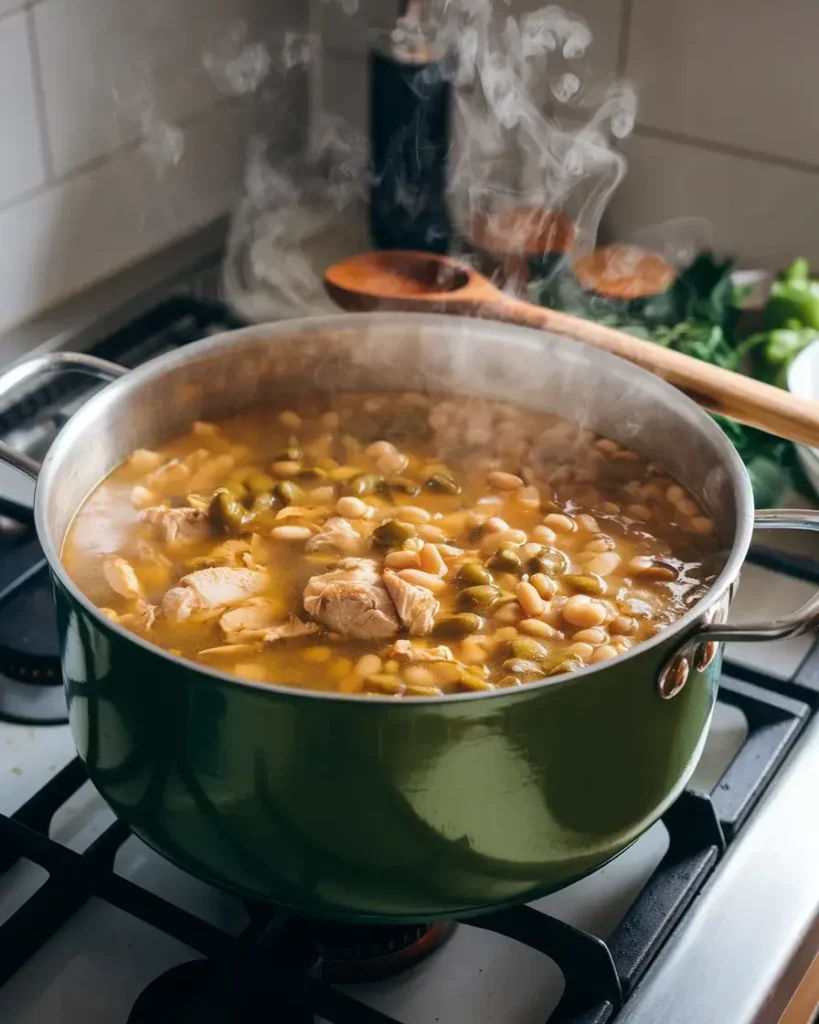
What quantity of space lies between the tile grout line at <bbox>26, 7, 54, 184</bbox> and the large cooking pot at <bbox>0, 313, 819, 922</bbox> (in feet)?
2.30

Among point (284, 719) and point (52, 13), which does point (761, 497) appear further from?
point (52, 13)

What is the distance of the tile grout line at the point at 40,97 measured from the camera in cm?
139

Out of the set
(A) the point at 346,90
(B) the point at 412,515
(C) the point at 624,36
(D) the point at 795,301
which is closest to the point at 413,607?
(B) the point at 412,515

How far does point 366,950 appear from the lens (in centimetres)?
87

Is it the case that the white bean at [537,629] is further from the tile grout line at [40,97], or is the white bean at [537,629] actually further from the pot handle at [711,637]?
the tile grout line at [40,97]

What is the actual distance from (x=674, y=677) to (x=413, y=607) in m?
0.24

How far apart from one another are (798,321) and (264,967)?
1.02 metres

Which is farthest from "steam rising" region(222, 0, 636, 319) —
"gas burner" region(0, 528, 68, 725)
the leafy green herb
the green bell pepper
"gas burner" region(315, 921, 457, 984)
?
"gas burner" region(315, 921, 457, 984)

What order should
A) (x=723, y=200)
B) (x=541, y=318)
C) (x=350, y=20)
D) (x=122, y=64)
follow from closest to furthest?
1. (x=541, y=318)
2. (x=122, y=64)
3. (x=723, y=200)
4. (x=350, y=20)

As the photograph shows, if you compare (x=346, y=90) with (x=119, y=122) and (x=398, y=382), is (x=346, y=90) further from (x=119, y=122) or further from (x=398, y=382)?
(x=398, y=382)

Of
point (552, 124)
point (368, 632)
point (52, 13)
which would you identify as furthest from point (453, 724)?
point (552, 124)

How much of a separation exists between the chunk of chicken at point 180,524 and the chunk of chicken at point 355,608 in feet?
0.49

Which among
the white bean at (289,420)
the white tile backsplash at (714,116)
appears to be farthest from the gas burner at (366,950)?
the white tile backsplash at (714,116)

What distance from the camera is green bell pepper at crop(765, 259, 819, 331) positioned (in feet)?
4.84
